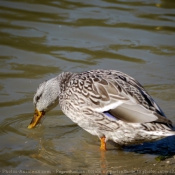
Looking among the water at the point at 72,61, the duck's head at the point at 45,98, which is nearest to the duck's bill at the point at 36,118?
the duck's head at the point at 45,98

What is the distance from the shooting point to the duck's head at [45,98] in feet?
19.8

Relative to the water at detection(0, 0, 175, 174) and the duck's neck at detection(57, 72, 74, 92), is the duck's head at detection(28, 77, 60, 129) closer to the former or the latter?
the duck's neck at detection(57, 72, 74, 92)

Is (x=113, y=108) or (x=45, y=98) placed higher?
(x=113, y=108)

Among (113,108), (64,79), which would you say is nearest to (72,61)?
(64,79)

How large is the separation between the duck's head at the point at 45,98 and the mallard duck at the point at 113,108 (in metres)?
0.17

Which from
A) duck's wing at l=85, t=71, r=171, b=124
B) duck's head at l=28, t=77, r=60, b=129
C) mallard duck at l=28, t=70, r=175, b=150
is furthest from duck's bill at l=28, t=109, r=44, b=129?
duck's wing at l=85, t=71, r=171, b=124

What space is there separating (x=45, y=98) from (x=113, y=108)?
1151 mm

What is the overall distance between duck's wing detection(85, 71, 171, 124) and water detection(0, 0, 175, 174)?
1.64ft

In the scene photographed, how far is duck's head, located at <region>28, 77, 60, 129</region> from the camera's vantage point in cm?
604

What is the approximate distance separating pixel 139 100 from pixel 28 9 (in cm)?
591

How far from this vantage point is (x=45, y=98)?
606 cm

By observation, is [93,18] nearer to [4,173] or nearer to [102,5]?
[102,5]

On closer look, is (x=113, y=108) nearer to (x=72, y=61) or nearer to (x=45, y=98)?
(x=45, y=98)

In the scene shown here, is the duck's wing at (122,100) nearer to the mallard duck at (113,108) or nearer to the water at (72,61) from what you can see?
the mallard duck at (113,108)
